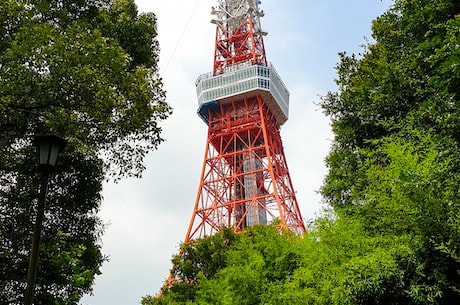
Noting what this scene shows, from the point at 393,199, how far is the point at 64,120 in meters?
5.59

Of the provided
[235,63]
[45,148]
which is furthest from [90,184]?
[235,63]

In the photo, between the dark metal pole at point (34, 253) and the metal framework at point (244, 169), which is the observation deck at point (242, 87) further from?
the dark metal pole at point (34, 253)

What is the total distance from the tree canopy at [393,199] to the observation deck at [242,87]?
28.9 m

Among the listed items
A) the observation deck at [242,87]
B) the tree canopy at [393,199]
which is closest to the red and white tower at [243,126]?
the observation deck at [242,87]

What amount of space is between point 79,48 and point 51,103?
93 cm

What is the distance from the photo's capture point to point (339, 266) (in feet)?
29.7

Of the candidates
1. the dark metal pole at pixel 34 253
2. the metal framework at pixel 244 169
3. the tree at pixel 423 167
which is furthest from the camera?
the metal framework at pixel 244 169

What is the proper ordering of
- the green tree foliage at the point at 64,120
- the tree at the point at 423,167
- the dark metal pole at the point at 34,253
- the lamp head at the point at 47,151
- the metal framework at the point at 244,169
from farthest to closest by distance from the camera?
the metal framework at the point at 244,169 → the tree at the point at 423,167 → the green tree foliage at the point at 64,120 → the lamp head at the point at 47,151 → the dark metal pole at the point at 34,253

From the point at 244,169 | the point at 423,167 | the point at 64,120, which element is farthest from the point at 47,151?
the point at 244,169

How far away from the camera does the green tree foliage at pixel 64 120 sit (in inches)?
267

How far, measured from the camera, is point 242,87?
41.8 m

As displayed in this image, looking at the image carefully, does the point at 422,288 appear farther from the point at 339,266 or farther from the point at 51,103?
the point at 51,103

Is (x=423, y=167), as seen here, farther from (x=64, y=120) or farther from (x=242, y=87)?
(x=242, y=87)

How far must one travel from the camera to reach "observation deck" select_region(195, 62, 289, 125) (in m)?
41.7
